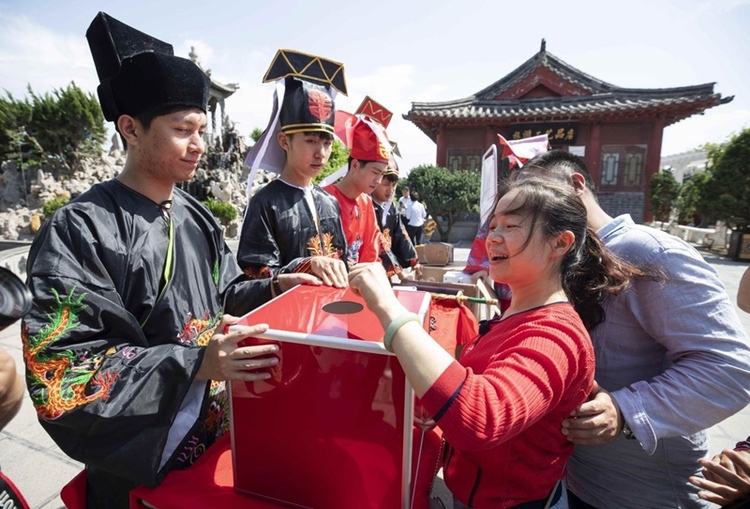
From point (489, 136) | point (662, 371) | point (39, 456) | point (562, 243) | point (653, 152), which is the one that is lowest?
point (39, 456)

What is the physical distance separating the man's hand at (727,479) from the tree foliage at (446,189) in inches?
551

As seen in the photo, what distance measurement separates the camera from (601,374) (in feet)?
4.53

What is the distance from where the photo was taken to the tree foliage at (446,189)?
14742mm

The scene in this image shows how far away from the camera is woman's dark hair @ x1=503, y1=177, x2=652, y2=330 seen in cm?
114

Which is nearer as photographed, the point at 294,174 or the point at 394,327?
the point at 394,327

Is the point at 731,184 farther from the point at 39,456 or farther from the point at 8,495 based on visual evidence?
the point at 39,456

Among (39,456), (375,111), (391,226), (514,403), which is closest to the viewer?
(514,403)

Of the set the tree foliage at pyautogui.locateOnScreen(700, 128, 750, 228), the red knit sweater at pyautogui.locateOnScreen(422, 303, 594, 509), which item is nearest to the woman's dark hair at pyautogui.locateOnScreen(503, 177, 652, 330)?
the red knit sweater at pyautogui.locateOnScreen(422, 303, 594, 509)

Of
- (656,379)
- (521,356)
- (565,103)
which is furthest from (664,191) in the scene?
(521,356)

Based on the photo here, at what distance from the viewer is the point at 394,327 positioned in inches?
34.7

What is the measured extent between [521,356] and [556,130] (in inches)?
696

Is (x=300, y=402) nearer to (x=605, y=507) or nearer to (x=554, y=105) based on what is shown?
(x=605, y=507)

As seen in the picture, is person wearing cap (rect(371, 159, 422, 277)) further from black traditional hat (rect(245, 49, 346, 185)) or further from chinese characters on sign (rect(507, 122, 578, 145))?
chinese characters on sign (rect(507, 122, 578, 145))

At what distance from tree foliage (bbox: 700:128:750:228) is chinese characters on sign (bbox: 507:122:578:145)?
15.7 ft
